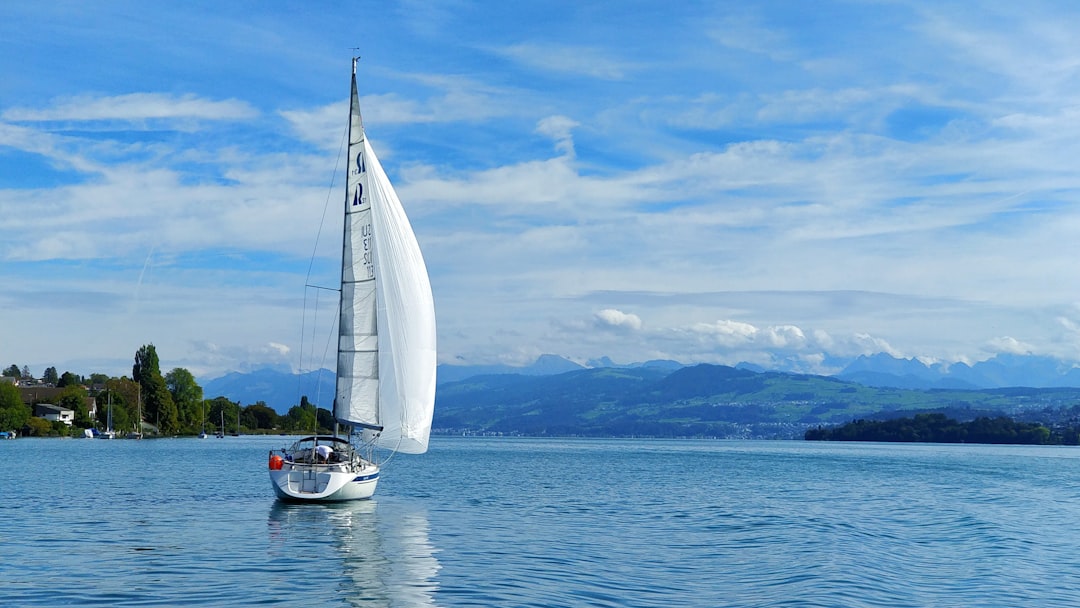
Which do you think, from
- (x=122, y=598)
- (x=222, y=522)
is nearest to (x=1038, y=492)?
(x=222, y=522)

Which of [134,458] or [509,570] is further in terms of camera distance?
[134,458]

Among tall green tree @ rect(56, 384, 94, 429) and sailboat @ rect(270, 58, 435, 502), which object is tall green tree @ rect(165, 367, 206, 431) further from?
sailboat @ rect(270, 58, 435, 502)

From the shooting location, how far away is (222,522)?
3825cm

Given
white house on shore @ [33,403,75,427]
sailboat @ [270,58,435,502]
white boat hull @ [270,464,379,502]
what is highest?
sailboat @ [270,58,435,502]

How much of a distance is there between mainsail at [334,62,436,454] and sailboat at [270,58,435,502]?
44mm

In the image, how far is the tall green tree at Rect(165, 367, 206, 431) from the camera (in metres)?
193

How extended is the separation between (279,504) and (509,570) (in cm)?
2112

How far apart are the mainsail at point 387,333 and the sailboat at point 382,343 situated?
4 centimetres

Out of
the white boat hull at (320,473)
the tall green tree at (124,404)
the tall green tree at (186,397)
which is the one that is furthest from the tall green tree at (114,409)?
the white boat hull at (320,473)

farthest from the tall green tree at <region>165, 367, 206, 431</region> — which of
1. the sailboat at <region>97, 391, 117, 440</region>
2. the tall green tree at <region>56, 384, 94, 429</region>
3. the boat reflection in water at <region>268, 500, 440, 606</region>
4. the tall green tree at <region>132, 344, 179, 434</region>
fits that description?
the boat reflection in water at <region>268, 500, 440, 606</region>

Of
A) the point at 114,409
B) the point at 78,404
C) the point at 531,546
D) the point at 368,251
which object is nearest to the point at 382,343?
the point at 368,251

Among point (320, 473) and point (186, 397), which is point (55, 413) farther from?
point (320, 473)

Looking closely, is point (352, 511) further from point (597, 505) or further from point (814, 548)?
point (814, 548)

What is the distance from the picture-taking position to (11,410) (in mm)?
157500
